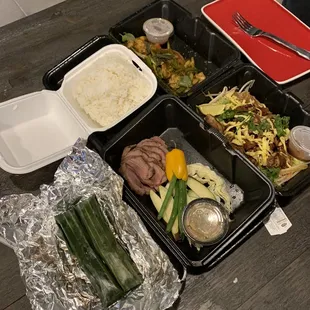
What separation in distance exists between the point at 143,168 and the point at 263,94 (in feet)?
1.78

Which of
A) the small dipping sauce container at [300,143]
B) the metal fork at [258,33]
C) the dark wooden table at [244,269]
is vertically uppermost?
the metal fork at [258,33]

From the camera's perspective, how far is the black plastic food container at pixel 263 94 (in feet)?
5.13

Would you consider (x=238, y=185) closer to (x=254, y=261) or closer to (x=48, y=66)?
(x=254, y=261)

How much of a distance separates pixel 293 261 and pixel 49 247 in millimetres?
684

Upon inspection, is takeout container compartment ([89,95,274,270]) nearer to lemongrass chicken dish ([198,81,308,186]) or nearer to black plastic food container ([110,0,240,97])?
lemongrass chicken dish ([198,81,308,186])

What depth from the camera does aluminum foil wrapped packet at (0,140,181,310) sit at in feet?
3.72

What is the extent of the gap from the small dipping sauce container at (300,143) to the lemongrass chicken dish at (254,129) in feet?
0.06

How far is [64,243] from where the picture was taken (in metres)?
1.21

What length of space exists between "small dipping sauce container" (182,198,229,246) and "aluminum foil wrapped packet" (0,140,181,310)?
0.13 meters

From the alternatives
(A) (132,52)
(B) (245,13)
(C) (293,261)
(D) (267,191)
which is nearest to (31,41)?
(A) (132,52)

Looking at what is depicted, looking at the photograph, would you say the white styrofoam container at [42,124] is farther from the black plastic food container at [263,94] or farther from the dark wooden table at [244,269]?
the black plastic food container at [263,94]

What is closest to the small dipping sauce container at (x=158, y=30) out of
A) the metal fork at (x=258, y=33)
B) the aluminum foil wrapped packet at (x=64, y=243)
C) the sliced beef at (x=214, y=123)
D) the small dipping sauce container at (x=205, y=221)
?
the metal fork at (x=258, y=33)

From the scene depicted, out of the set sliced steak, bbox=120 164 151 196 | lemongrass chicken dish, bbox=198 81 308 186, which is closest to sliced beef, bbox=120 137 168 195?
sliced steak, bbox=120 164 151 196

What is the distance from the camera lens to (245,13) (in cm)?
189
